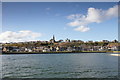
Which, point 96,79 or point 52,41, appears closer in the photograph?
point 96,79

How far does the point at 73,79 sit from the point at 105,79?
2.70 metres

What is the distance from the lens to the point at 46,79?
1334 centimetres

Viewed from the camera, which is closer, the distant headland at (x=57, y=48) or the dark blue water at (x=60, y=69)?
the dark blue water at (x=60, y=69)

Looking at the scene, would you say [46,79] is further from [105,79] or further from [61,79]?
[105,79]

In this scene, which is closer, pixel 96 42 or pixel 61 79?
pixel 61 79

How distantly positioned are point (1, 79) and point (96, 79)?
7893mm

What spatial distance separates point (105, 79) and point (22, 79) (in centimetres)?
695

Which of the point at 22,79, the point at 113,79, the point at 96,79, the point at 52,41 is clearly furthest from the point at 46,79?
the point at 52,41

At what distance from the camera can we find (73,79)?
43.9ft

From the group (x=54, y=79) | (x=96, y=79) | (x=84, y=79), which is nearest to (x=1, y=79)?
(x=54, y=79)

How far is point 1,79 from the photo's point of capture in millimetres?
13336

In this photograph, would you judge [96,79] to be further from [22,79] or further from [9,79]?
[9,79]

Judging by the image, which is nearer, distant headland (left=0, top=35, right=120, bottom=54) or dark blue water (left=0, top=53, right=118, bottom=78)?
dark blue water (left=0, top=53, right=118, bottom=78)

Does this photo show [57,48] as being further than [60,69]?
Yes
